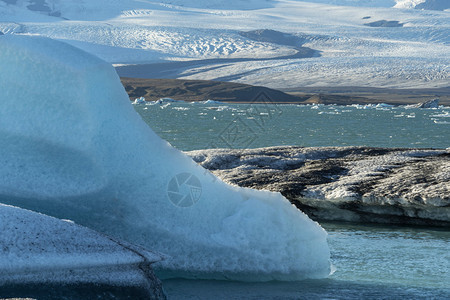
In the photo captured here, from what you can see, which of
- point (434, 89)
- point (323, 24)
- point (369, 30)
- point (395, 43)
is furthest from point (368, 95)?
point (323, 24)

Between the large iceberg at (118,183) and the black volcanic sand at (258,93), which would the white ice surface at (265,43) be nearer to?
the black volcanic sand at (258,93)

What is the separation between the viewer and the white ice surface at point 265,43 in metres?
109

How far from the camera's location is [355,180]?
11203mm

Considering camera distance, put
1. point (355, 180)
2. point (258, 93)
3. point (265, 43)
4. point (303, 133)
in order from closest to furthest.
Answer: point (355, 180), point (303, 133), point (258, 93), point (265, 43)

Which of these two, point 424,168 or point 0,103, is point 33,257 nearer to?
point 0,103

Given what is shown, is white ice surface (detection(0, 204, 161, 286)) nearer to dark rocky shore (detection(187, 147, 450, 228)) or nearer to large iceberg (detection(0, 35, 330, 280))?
large iceberg (detection(0, 35, 330, 280))

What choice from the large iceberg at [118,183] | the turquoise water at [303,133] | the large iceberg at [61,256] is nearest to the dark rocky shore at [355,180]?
the large iceberg at [118,183]

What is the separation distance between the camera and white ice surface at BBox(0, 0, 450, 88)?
108875mm

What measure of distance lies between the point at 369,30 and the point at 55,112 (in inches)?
5168

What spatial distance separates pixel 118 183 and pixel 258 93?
8829cm

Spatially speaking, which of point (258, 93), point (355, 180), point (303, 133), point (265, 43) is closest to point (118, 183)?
point (355, 180)

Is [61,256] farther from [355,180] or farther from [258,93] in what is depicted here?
[258,93]

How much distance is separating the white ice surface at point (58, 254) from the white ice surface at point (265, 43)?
10385cm

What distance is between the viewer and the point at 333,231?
1016 cm
